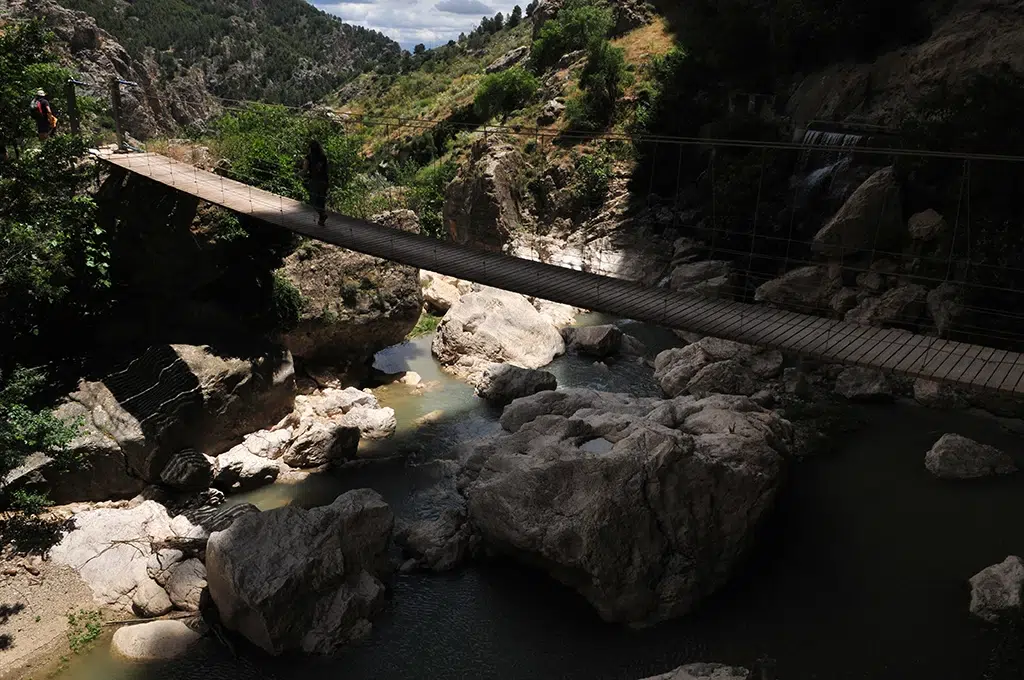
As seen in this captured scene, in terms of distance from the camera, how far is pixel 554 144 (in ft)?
61.4

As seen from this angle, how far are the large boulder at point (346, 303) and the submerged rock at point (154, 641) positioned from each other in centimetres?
470

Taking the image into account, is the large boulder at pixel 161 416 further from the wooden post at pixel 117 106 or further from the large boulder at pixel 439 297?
the large boulder at pixel 439 297

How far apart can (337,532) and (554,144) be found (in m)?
14.4

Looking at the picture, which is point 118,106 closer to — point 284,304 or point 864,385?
point 284,304

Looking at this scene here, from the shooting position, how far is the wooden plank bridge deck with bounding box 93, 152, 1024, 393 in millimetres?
5105

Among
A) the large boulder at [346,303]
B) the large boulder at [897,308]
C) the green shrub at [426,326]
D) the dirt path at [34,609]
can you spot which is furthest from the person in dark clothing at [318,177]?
the large boulder at [897,308]

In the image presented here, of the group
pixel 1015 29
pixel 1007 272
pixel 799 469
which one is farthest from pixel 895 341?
Result: pixel 1015 29

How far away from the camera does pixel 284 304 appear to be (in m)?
9.88

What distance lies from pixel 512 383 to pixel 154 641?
18.5ft

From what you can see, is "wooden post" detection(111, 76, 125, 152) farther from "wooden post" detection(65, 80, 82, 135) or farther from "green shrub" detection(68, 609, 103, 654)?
"green shrub" detection(68, 609, 103, 654)

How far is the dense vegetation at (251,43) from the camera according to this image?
1234 inches

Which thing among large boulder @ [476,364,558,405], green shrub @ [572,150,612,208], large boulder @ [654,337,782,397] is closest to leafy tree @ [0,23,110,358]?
large boulder @ [476,364,558,405]

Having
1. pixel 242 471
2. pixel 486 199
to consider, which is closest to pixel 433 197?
pixel 486 199

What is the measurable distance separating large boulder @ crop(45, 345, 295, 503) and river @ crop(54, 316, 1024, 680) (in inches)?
41.4
